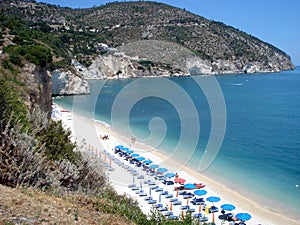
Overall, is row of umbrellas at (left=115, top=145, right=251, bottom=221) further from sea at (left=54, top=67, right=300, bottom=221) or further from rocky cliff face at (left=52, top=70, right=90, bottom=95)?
rocky cliff face at (left=52, top=70, right=90, bottom=95)

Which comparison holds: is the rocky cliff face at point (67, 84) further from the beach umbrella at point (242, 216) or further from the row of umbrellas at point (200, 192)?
the beach umbrella at point (242, 216)

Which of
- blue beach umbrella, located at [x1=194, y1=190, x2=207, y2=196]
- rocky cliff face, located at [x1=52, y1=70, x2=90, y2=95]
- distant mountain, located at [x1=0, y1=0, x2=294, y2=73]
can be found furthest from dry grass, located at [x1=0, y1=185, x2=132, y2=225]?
distant mountain, located at [x1=0, y1=0, x2=294, y2=73]

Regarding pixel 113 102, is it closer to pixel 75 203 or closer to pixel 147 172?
pixel 147 172

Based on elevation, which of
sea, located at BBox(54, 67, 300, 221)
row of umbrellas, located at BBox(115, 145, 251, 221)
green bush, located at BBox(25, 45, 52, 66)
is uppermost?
green bush, located at BBox(25, 45, 52, 66)

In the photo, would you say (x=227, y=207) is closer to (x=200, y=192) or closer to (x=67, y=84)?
(x=200, y=192)

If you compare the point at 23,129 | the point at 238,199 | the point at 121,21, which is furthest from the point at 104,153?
the point at 121,21
